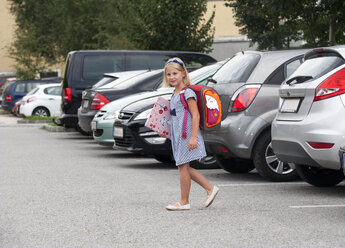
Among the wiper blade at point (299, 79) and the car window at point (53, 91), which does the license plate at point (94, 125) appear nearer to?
the wiper blade at point (299, 79)

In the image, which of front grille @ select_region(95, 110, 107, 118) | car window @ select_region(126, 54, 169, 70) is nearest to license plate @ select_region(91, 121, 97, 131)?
front grille @ select_region(95, 110, 107, 118)

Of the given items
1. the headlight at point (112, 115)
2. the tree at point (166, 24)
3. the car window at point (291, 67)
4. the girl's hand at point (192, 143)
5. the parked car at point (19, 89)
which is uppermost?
the tree at point (166, 24)

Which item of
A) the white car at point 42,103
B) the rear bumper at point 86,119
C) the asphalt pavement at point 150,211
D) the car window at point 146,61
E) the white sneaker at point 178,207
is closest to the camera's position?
the asphalt pavement at point 150,211

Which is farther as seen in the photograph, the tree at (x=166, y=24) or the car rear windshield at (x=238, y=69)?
the tree at (x=166, y=24)

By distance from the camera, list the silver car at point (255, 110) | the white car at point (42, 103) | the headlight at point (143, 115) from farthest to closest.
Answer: the white car at point (42, 103)
the headlight at point (143, 115)
the silver car at point (255, 110)

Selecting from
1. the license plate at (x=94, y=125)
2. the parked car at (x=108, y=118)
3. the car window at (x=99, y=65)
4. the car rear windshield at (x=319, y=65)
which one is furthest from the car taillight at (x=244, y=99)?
the car window at (x=99, y=65)

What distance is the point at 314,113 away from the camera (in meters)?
7.62

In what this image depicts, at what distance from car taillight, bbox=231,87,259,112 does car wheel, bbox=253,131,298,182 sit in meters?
0.42

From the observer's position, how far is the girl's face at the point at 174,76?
735 cm

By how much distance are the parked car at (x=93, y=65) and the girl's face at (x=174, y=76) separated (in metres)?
9.34

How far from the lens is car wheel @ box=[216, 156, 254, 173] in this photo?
10.4m

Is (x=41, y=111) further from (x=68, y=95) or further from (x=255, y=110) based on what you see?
(x=255, y=110)

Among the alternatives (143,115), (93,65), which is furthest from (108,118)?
(93,65)

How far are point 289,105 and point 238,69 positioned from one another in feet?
5.17
